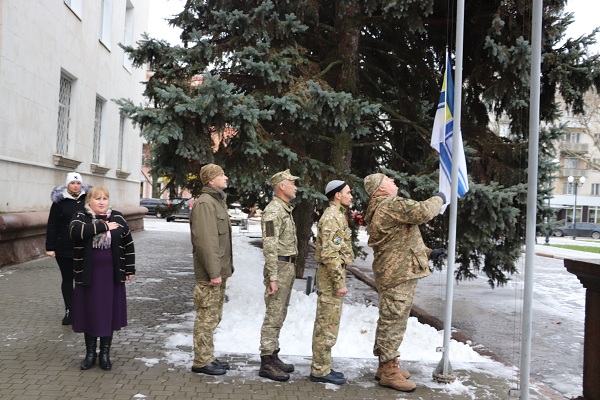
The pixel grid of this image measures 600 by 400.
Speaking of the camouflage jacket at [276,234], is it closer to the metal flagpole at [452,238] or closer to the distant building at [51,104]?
the metal flagpole at [452,238]

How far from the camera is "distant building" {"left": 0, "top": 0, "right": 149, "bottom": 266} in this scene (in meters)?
11.9

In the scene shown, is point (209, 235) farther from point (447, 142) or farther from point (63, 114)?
point (63, 114)

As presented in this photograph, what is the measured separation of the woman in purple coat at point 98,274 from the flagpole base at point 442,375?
3012 mm

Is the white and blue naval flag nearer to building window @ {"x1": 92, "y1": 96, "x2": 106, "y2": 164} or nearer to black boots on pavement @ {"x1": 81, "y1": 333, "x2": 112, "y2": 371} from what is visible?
black boots on pavement @ {"x1": 81, "y1": 333, "x2": 112, "y2": 371}

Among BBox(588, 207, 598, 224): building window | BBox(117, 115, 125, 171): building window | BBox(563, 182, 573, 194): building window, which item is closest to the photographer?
BBox(117, 115, 125, 171): building window

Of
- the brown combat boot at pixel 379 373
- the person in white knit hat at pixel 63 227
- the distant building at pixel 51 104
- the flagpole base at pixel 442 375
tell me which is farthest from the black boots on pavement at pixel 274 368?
the distant building at pixel 51 104

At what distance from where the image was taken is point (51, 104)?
14344mm

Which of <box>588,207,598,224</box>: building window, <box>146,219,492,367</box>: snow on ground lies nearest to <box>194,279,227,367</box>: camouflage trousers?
<box>146,219,492,367</box>: snow on ground

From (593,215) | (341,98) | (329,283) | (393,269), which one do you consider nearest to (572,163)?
(593,215)

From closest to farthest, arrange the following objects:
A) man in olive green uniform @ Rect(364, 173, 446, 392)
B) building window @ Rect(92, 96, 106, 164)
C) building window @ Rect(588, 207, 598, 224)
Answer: man in olive green uniform @ Rect(364, 173, 446, 392), building window @ Rect(92, 96, 106, 164), building window @ Rect(588, 207, 598, 224)

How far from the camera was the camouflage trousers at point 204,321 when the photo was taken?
5.20m

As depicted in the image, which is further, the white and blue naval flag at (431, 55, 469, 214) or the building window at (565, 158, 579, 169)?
the building window at (565, 158, 579, 169)

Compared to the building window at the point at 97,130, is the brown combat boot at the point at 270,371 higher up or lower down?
lower down

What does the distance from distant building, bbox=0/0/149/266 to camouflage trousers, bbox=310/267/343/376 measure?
760 centimetres
